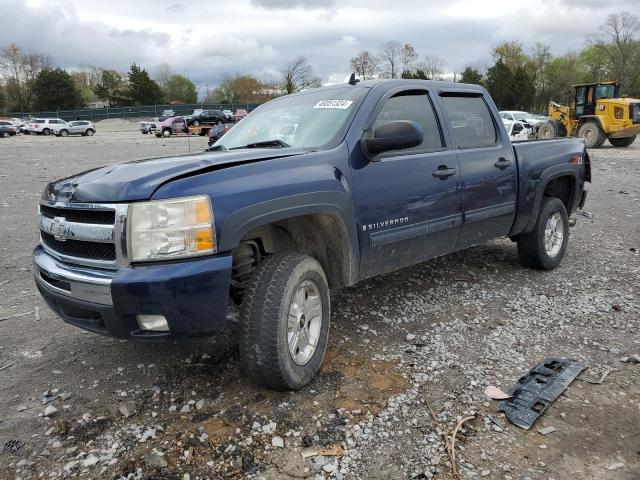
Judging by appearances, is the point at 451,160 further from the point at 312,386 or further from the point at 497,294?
the point at 312,386

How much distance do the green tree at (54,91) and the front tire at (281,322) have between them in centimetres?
8170

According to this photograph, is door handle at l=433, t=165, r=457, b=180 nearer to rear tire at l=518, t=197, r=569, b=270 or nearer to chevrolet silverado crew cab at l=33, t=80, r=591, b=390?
chevrolet silverado crew cab at l=33, t=80, r=591, b=390

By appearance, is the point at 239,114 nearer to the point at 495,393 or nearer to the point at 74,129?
the point at 74,129

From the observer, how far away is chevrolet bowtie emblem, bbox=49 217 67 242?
114 inches

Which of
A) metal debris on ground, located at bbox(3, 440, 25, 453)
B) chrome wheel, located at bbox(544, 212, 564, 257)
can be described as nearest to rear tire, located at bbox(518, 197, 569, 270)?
chrome wheel, located at bbox(544, 212, 564, 257)

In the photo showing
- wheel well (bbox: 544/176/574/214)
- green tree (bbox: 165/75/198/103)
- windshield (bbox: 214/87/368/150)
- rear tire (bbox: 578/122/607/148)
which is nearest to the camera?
windshield (bbox: 214/87/368/150)

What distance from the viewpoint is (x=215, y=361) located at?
355 centimetres

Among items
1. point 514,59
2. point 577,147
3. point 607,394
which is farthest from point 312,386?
point 514,59

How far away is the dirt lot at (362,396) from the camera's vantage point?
2561mm

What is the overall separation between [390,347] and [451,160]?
1.56 metres

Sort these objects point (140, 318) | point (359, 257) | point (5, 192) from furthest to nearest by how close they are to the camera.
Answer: point (5, 192) < point (359, 257) < point (140, 318)

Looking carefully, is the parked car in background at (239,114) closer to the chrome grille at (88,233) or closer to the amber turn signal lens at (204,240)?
the chrome grille at (88,233)

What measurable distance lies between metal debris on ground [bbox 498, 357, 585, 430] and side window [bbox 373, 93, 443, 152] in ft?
5.82

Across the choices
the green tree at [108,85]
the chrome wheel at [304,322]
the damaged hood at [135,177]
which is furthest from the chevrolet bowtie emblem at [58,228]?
the green tree at [108,85]
